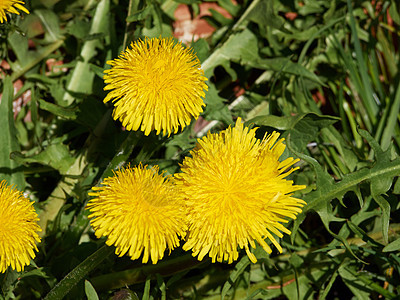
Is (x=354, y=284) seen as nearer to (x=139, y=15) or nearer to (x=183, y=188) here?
(x=183, y=188)

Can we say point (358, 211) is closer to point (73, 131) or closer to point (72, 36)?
point (73, 131)

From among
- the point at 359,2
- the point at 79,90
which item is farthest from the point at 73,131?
the point at 359,2

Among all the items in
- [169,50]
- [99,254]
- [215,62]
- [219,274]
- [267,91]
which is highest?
[169,50]

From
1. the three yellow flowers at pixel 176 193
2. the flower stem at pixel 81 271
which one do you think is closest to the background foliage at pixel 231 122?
the flower stem at pixel 81 271

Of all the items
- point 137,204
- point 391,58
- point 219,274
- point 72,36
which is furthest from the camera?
point 391,58

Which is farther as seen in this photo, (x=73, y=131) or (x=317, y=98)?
(x=317, y=98)

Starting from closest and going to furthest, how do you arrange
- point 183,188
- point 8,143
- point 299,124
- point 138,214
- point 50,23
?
point 138,214 < point 183,188 < point 299,124 < point 8,143 < point 50,23

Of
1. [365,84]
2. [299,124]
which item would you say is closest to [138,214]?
[299,124]
